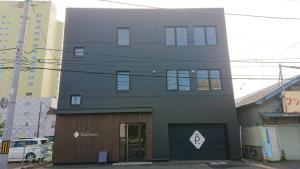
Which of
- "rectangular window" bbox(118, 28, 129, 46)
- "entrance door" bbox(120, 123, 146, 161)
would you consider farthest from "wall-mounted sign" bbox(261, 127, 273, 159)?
"rectangular window" bbox(118, 28, 129, 46)

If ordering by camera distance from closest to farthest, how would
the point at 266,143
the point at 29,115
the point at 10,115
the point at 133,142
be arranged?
the point at 10,115 → the point at 266,143 → the point at 133,142 → the point at 29,115

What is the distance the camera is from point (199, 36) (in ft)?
59.1

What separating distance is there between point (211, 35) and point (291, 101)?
709 centimetres

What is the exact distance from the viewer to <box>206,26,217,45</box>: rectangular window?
1791 centimetres

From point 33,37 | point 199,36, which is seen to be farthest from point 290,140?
point 33,37

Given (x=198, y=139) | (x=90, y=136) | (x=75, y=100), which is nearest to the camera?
(x=90, y=136)

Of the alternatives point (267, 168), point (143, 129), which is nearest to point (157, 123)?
point (143, 129)

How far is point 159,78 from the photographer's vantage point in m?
17.1

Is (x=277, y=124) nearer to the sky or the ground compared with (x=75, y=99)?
nearer to the ground

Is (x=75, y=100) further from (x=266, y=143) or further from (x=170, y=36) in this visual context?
(x=266, y=143)

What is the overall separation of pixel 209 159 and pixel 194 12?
1085cm

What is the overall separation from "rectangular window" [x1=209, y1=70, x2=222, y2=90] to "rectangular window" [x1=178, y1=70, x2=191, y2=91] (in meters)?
1.65

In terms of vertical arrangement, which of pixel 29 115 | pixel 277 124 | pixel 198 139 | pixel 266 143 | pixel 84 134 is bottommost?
pixel 266 143

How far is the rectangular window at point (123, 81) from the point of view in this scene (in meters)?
17.0
